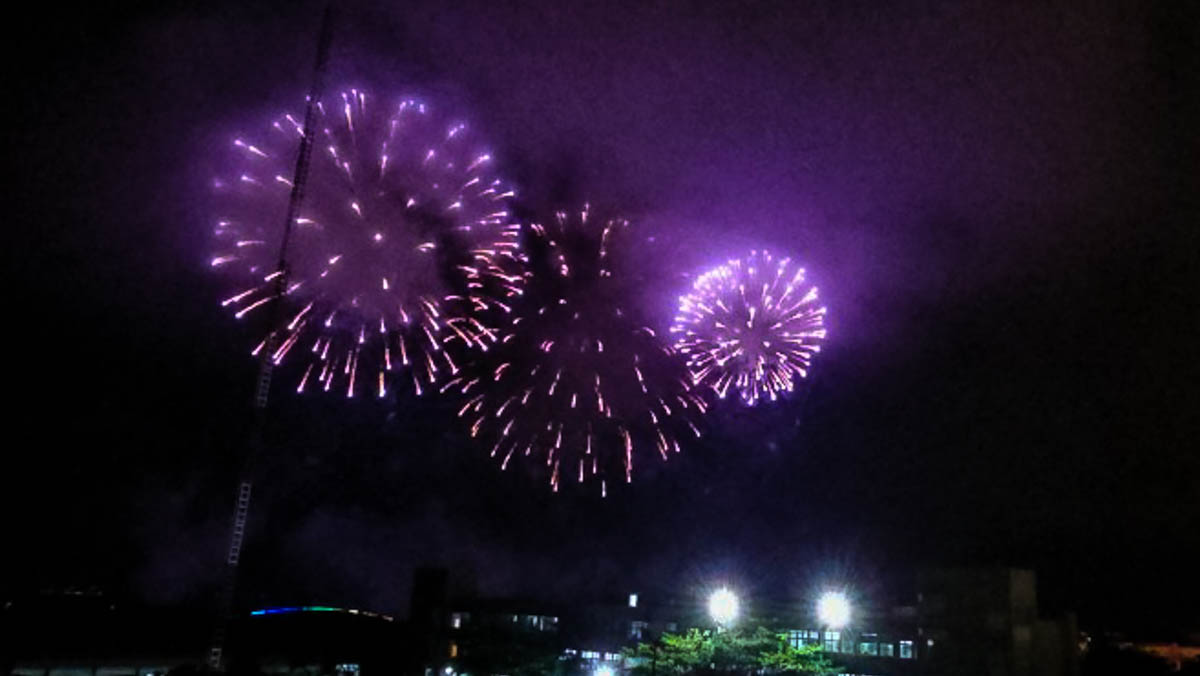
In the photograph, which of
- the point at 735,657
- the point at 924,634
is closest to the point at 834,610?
the point at 924,634

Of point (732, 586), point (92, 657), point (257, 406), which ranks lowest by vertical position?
point (92, 657)

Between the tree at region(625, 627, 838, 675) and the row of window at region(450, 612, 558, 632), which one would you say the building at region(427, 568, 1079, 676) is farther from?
the tree at region(625, 627, 838, 675)

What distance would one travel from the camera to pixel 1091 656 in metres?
58.1

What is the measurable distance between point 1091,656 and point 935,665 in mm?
12197

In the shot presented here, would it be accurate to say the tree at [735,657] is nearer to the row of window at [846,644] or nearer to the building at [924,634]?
the building at [924,634]

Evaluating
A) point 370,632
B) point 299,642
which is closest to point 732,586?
point 370,632

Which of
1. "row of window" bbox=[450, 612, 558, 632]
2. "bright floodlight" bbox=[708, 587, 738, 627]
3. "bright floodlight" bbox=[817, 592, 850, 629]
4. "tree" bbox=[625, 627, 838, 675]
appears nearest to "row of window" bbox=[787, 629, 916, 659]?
"bright floodlight" bbox=[817, 592, 850, 629]

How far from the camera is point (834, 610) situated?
170ft

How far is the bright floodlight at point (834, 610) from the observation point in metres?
51.5

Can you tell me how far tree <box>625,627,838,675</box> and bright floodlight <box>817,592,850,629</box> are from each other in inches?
125

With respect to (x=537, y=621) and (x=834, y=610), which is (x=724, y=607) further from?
(x=537, y=621)

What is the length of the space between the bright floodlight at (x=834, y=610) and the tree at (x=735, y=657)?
318 centimetres

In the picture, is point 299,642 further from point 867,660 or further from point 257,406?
point 867,660

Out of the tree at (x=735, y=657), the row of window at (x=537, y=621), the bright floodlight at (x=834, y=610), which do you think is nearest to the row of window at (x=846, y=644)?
the bright floodlight at (x=834, y=610)
